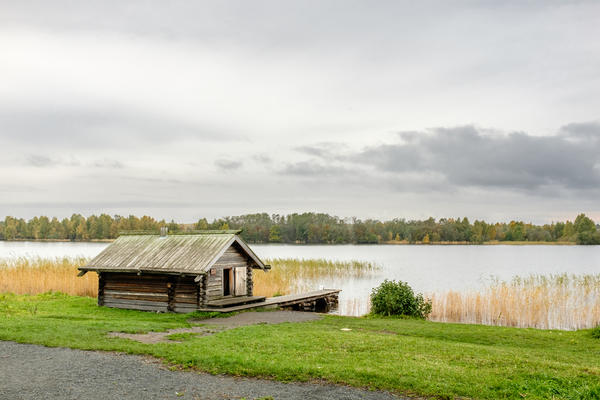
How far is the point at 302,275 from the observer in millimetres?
43250

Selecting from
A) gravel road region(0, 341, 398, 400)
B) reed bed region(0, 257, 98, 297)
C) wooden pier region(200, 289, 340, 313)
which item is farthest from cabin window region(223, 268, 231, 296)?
gravel road region(0, 341, 398, 400)

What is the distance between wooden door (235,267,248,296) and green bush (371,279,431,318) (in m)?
6.45

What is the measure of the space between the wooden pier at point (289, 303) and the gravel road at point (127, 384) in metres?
9.94

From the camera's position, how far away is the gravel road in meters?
8.97

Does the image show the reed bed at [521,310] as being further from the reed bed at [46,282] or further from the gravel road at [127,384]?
the reed bed at [46,282]

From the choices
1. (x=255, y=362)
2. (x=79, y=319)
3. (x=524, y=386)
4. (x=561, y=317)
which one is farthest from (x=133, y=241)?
(x=561, y=317)

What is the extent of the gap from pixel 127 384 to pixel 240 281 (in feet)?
48.5

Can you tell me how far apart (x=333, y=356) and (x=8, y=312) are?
15290 mm

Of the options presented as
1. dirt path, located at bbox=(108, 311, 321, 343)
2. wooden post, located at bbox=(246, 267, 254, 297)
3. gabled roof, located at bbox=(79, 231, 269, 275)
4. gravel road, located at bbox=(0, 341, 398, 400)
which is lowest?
dirt path, located at bbox=(108, 311, 321, 343)

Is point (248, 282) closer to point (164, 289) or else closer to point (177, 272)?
point (164, 289)

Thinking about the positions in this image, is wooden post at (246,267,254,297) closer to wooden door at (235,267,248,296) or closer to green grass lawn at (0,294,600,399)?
wooden door at (235,267,248,296)

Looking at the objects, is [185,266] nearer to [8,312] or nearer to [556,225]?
[8,312]

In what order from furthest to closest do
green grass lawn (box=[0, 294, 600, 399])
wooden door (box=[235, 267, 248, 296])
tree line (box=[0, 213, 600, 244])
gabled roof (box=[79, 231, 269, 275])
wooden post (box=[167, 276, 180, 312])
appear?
1. tree line (box=[0, 213, 600, 244])
2. wooden door (box=[235, 267, 248, 296])
3. wooden post (box=[167, 276, 180, 312])
4. gabled roof (box=[79, 231, 269, 275])
5. green grass lawn (box=[0, 294, 600, 399])

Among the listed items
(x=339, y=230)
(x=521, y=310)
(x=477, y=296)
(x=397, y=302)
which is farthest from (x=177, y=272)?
(x=339, y=230)
